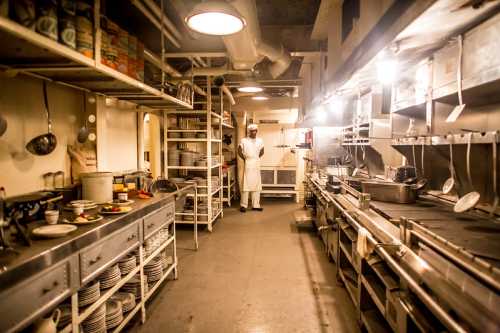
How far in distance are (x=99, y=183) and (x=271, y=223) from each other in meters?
3.45

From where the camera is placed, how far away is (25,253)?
1.25m

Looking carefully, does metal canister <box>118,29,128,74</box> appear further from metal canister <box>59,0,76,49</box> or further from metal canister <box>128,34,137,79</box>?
metal canister <box>59,0,76,49</box>

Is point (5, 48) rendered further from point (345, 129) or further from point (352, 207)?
point (345, 129)

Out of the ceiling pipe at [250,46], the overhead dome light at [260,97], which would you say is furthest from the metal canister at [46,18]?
the overhead dome light at [260,97]

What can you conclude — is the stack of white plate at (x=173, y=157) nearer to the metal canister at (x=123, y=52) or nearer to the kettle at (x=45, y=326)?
the metal canister at (x=123, y=52)

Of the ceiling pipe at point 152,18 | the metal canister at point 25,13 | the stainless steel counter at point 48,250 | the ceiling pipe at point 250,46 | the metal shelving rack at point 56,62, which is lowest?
the stainless steel counter at point 48,250

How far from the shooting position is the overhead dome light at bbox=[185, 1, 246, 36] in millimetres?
1797

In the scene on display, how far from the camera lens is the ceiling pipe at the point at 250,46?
2376 millimetres

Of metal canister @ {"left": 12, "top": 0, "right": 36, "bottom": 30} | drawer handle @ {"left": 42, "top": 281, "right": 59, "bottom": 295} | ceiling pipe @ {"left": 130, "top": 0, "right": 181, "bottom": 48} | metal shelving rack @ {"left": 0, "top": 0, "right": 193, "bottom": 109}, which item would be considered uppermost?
ceiling pipe @ {"left": 130, "top": 0, "right": 181, "bottom": 48}

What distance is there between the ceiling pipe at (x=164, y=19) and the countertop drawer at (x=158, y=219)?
5.43 ft

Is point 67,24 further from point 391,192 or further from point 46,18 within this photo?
point 391,192

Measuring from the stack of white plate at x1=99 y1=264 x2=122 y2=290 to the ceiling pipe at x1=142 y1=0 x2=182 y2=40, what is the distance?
2025 millimetres

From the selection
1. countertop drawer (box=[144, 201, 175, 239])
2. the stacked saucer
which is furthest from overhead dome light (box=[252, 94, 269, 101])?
the stacked saucer

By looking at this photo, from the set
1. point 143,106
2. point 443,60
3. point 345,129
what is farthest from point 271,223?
point 443,60
